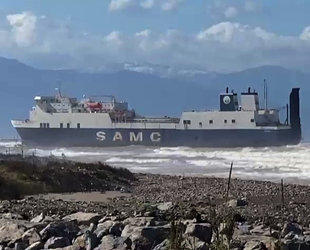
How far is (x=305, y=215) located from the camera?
1253cm

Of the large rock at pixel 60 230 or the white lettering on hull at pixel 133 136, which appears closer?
the large rock at pixel 60 230

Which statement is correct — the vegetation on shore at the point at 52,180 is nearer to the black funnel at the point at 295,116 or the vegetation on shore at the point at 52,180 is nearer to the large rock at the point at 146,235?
the large rock at the point at 146,235

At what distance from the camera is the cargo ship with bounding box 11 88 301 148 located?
48469mm

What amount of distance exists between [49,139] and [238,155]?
53.3 feet

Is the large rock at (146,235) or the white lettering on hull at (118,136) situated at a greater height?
the white lettering on hull at (118,136)

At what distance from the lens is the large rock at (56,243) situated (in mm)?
7464

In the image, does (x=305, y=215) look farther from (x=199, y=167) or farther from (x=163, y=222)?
(x=199, y=167)

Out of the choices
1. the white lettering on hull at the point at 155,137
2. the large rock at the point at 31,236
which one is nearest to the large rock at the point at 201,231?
the large rock at the point at 31,236

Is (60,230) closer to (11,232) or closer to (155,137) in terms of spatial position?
(11,232)

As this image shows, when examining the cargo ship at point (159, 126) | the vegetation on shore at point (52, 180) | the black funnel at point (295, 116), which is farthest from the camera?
the black funnel at point (295, 116)

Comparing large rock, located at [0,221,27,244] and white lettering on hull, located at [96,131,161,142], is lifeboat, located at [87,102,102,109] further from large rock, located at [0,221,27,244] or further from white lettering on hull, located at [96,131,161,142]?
large rock, located at [0,221,27,244]

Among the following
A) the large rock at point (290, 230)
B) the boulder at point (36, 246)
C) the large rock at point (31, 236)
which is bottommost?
the large rock at point (290, 230)

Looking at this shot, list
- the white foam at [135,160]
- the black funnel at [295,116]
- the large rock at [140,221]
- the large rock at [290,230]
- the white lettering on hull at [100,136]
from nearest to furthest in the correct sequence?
the large rock at [140,221]
the large rock at [290,230]
the white foam at [135,160]
the black funnel at [295,116]
the white lettering on hull at [100,136]

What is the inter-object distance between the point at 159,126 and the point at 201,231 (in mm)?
42598
